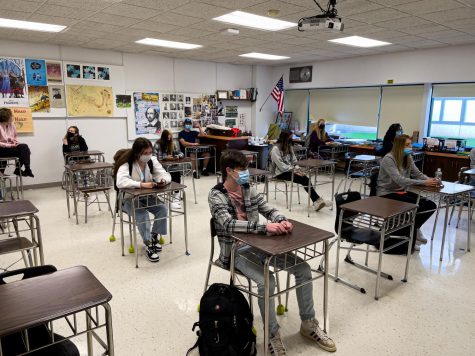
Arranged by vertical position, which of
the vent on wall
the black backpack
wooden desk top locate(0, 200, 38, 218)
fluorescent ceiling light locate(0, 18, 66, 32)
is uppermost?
fluorescent ceiling light locate(0, 18, 66, 32)

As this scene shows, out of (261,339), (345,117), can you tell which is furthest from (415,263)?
(345,117)

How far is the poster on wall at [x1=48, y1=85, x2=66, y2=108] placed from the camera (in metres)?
6.59

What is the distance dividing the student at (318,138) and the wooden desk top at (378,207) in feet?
16.2

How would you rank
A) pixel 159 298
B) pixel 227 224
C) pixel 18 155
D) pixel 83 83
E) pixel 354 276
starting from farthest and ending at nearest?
1. pixel 83 83
2. pixel 18 155
3. pixel 354 276
4. pixel 159 298
5. pixel 227 224

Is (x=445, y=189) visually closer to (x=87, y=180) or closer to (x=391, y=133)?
(x=391, y=133)

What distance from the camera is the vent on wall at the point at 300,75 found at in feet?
29.4

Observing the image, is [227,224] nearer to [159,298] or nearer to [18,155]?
[159,298]

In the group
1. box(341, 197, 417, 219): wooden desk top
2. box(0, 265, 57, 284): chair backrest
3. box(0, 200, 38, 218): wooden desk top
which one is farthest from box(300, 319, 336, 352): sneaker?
box(0, 200, 38, 218): wooden desk top

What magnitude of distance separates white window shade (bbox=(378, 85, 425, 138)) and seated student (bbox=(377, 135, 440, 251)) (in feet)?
12.8

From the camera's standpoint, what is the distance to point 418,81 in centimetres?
698

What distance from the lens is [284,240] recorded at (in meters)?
2.09

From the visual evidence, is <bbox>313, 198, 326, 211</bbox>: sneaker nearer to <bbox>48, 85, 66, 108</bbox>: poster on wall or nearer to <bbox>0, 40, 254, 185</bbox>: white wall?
<bbox>0, 40, 254, 185</bbox>: white wall

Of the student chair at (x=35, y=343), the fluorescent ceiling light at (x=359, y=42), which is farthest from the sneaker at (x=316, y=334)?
the fluorescent ceiling light at (x=359, y=42)

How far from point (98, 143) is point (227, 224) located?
5956 millimetres
